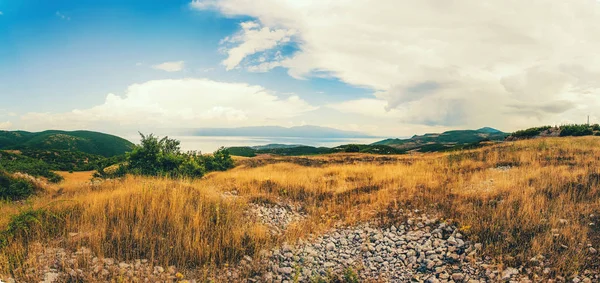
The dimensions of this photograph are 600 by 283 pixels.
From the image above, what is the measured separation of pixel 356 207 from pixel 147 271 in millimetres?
6996

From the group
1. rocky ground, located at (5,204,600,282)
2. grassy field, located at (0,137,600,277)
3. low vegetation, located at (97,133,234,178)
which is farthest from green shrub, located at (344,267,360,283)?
low vegetation, located at (97,133,234,178)

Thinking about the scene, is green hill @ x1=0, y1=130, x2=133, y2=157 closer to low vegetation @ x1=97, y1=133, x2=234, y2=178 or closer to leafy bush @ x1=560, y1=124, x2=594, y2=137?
low vegetation @ x1=97, y1=133, x2=234, y2=178

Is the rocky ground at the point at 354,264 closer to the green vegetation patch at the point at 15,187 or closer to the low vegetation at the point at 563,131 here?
the green vegetation patch at the point at 15,187

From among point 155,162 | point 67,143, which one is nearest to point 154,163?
point 155,162

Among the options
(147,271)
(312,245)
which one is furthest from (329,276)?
(147,271)

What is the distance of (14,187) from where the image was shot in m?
15.0

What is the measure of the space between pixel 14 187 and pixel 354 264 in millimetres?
18004

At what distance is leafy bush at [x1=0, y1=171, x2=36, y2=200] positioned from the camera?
47.4ft

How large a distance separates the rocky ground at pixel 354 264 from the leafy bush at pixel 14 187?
12321mm

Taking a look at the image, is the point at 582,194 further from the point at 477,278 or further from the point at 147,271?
the point at 147,271

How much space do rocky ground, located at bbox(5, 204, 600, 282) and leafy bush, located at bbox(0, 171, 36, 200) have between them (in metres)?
12.3

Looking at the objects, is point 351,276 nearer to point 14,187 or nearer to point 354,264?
point 354,264

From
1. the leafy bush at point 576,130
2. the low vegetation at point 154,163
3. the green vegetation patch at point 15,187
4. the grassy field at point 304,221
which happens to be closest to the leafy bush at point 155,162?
the low vegetation at point 154,163

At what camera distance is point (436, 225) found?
802 centimetres
